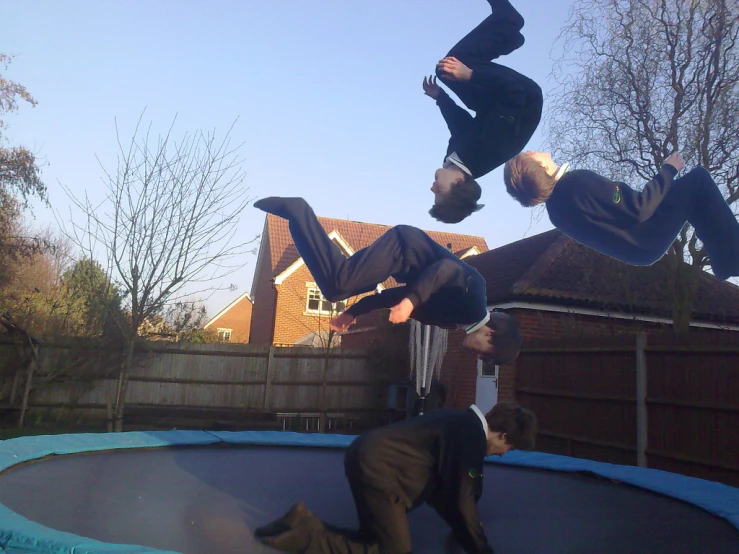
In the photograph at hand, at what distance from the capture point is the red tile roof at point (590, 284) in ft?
19.5

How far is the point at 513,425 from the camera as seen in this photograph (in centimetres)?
198

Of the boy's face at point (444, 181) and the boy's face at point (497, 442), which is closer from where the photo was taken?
the boy's face at point (444, 181)

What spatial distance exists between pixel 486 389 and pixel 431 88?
5.69 meters

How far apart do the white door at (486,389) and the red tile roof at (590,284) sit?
89cm

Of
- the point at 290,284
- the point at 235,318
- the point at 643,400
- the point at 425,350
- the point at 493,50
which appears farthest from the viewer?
the point at 235,318

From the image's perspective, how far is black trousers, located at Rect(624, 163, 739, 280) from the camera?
182 cm

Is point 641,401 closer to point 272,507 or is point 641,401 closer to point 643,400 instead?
point 643,400

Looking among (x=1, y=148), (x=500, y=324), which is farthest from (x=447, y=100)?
(x=1, y=148)

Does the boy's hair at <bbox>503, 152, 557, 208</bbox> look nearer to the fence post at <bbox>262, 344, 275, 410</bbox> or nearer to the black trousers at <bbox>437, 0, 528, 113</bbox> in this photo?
the black trousers at <bbox>437, 0, 528, 113</bbox>

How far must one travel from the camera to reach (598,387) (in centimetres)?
530

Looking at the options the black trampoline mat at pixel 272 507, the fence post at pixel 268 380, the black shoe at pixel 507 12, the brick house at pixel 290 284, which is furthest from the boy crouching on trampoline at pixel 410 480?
the brick house at pixel 290 284

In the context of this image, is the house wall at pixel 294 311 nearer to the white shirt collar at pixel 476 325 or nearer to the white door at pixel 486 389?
the white door at pixel 486 389

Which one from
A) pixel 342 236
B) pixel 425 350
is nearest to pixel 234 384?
pixel 342 236

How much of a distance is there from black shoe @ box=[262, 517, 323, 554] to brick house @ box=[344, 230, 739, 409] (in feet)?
15.7
